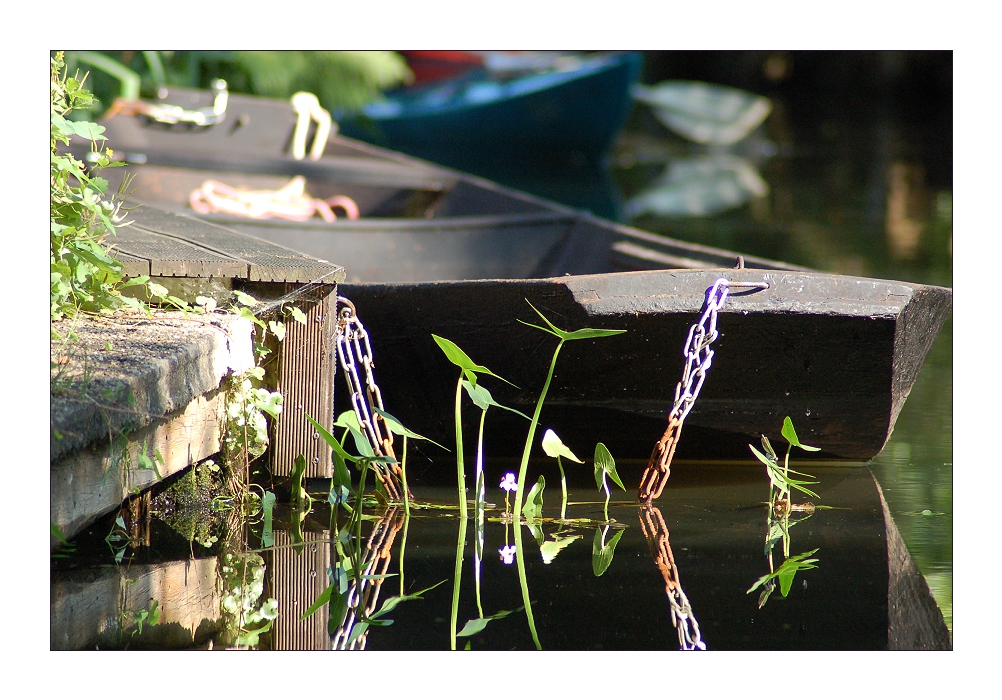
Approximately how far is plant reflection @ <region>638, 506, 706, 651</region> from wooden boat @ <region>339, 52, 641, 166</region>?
664 cm

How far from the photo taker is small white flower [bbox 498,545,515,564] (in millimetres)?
1548

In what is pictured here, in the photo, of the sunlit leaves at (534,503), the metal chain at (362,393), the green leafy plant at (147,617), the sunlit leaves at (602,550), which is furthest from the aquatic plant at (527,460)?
the green leafy plant at (147,617)

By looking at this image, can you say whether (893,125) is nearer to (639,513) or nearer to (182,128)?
(182,128)

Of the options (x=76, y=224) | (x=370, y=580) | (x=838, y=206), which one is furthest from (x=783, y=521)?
(x=838, y=206)

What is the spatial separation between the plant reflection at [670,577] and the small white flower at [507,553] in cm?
21

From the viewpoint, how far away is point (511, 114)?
855 cm

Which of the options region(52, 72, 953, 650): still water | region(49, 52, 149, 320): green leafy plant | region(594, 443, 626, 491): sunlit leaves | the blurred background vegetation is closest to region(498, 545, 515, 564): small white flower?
region(52, 72, 953, 650): still water

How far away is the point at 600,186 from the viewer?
8.12 metres

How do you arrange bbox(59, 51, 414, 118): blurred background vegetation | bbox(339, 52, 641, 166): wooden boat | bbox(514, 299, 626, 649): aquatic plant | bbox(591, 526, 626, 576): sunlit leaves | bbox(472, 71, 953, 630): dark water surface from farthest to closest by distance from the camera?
bbox(339, 52, 641, 166): wooden boat, bbox(59, 51, 414, 118): blurred background vegetation, bbox(472, 71, 953, 630): dark water surface, bbox(591, 526, 626, 576): sunlit leaves, bbox(514, 299, 626, 649): aquatic plant

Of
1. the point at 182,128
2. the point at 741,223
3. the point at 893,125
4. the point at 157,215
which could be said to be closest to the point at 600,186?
the point at 741,223

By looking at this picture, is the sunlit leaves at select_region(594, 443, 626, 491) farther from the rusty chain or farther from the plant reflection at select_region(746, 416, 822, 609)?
the rusty chain

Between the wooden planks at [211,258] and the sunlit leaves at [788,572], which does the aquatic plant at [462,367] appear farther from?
the sunlit leaves at [788,572]

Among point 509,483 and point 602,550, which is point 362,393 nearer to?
point 509,483

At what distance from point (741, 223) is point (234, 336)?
16.2 ft
